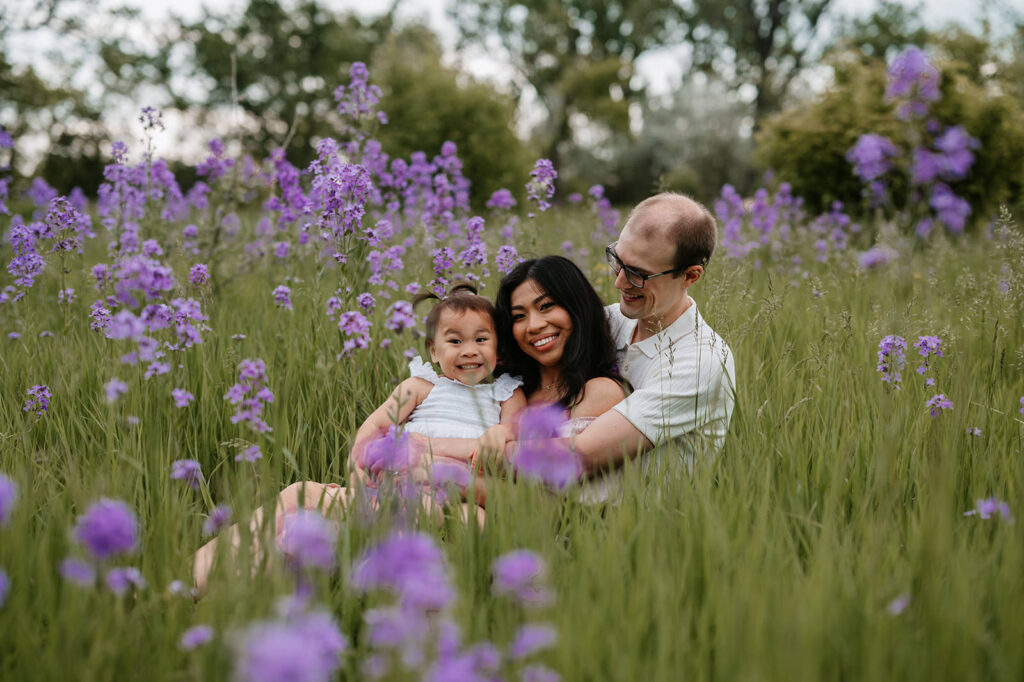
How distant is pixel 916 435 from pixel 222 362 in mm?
2935

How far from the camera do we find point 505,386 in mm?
3098

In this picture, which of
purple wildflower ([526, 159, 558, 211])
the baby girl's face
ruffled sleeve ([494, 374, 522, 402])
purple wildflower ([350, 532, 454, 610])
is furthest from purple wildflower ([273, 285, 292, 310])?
purple wildflower ([350, 532, 454, 610])

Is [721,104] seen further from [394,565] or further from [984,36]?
[394,565]

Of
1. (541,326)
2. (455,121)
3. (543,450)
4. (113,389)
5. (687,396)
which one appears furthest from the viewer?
(455,121)

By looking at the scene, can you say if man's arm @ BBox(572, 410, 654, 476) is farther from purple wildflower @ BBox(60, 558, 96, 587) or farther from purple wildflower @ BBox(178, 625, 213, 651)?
purple wildflower @ BBox(60, 558, 96, 587)

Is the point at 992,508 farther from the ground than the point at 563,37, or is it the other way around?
the point at 563,37

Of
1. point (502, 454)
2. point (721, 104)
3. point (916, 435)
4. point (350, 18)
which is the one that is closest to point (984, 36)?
point (721, 104)

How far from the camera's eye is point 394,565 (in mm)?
1097

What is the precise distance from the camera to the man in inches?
99.6

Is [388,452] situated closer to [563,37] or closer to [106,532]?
[106,532]

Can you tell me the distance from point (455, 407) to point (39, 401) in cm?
171

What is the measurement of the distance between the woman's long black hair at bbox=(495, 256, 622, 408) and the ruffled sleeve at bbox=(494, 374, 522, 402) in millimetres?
46

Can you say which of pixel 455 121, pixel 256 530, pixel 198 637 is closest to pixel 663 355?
pixel 256 530

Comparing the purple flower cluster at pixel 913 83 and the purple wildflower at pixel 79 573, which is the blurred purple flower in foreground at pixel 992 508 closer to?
the purple flower cluster at pixel 913 83
